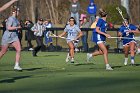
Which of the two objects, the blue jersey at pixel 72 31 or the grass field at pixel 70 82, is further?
the blue jersey at pixel 72 31

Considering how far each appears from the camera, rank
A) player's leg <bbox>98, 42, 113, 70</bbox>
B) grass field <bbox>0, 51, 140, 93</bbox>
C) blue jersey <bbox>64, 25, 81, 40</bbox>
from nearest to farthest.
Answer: grass field <bbox>0, 51, 140, 93</bbox> < player's leg <bbox>98, 42, 113, 70</bbox> < blue jersey <bbox>64, 25, 81, 40</bbox>

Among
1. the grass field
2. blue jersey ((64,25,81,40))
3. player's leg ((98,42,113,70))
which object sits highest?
blue jersey ((64,25,81,40))

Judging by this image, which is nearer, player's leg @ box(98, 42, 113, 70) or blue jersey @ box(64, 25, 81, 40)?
player's leg @ box(98, 42, 113, 70)

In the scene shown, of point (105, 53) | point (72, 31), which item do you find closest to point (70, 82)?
point (105, 53)

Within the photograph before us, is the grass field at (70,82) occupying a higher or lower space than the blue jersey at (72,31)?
lower

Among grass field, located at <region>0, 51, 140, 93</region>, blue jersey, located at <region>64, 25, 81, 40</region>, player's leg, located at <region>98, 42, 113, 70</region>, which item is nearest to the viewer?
grass field, located at <region>0, 51, 140, 93</region>

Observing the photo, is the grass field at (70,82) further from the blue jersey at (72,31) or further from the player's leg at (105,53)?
the blue jersey at (72,31)

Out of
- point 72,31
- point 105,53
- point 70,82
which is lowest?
point 70,82

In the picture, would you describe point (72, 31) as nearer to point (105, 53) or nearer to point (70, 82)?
point (105, 53)

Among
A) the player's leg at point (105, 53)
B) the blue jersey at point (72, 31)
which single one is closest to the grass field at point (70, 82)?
the player's leg at point (105, 53)

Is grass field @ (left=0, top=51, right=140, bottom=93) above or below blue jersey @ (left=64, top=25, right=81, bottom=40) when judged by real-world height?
below

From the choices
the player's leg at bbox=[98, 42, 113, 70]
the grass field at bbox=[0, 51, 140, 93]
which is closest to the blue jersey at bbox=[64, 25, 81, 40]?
the player's leg at bbox=[98, 42, 113, 70]

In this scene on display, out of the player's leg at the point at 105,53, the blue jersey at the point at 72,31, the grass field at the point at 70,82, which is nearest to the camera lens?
the grass field at the point at 70,82

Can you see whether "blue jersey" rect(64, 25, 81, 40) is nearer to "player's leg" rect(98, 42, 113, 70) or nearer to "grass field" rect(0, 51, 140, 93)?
"player's leg" rect(98, 42, 113, 70)
